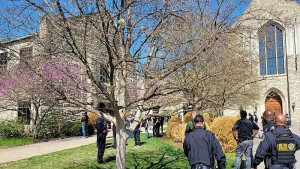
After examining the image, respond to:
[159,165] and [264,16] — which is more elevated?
[264,16]

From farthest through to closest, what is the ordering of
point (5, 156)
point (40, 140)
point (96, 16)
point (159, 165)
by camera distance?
point (40, 140)
point (5, 156)
point (159, 165)
point (96, 16)

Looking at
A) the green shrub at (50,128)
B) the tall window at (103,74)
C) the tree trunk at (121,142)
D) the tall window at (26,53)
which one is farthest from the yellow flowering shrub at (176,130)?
the tall window at (26,53)

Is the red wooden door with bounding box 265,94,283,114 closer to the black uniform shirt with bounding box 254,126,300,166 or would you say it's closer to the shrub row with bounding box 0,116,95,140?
the shrub row with bounding box 0,116,95,140

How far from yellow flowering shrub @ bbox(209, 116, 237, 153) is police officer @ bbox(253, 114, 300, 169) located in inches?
275

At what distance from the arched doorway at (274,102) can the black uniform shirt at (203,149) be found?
32.3 m

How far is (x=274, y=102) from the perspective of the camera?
3356 cm

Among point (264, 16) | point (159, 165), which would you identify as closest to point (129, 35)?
point (264, 16)

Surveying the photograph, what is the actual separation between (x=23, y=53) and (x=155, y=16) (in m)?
2.25

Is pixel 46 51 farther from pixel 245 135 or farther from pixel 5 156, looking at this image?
pixel 5 156

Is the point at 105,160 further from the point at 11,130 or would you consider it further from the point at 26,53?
the point at 11,130

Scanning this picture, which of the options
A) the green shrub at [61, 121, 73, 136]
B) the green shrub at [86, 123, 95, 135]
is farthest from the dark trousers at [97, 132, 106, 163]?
the green shrub at [86, 123, 95, 135]

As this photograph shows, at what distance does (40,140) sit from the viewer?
15766 millimetres

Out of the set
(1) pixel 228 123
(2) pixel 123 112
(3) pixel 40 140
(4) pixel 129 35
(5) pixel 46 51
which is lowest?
(3) pixel 40 140

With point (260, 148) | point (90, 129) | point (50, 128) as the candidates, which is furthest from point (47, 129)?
point (260, 148)
